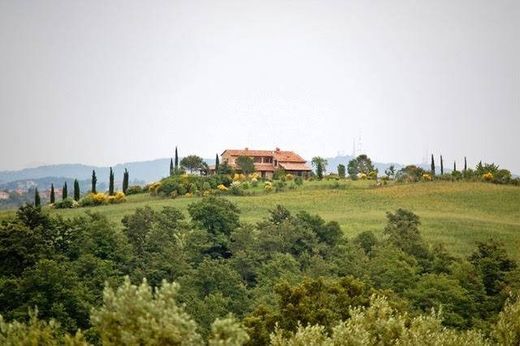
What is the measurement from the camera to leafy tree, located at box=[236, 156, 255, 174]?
145500mm

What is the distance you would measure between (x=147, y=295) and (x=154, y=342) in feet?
5.00

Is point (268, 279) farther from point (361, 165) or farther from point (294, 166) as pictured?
point (361, 165)

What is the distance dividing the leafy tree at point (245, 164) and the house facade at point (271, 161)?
11.3ft

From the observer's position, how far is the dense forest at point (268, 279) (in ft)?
101

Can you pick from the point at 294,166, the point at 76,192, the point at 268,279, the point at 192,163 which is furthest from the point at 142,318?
the point at 294,166

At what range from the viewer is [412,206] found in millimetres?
106125

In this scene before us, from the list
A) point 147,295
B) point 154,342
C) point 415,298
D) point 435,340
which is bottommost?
point 415,298

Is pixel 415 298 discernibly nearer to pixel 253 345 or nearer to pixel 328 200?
pixel 253 345

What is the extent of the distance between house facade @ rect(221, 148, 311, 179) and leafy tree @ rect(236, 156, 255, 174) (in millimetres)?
3448

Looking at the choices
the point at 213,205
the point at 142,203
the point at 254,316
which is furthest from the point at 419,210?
the point at 254,316

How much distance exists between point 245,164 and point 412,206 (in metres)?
53.9

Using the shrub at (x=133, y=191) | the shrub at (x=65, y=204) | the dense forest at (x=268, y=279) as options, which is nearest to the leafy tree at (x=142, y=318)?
the dense forest at (x=268, y=279)

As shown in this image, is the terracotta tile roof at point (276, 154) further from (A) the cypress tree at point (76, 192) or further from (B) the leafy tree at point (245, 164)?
(A) the cypress tree at point (76, 192)

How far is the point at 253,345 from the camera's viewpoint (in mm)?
39750
